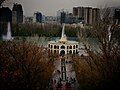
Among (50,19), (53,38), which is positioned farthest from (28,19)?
(53,38)

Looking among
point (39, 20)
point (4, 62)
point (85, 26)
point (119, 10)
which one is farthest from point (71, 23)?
point (4, 62)

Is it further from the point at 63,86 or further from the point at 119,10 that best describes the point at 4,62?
the point at 119,10

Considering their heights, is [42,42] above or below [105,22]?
below

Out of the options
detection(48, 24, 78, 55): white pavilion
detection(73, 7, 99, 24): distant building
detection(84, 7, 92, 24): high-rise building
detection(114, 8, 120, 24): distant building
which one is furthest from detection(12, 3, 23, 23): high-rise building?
detection(114, 8, 120, 24): distant building

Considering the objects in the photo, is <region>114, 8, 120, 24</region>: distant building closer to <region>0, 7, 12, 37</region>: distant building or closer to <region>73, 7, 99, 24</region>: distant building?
<region>73, 7, 99, 24</region>: distant building

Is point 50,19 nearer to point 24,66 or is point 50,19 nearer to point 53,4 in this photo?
point 53,4

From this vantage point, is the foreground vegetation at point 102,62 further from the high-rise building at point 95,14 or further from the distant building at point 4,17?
the distant building at point 4,17
